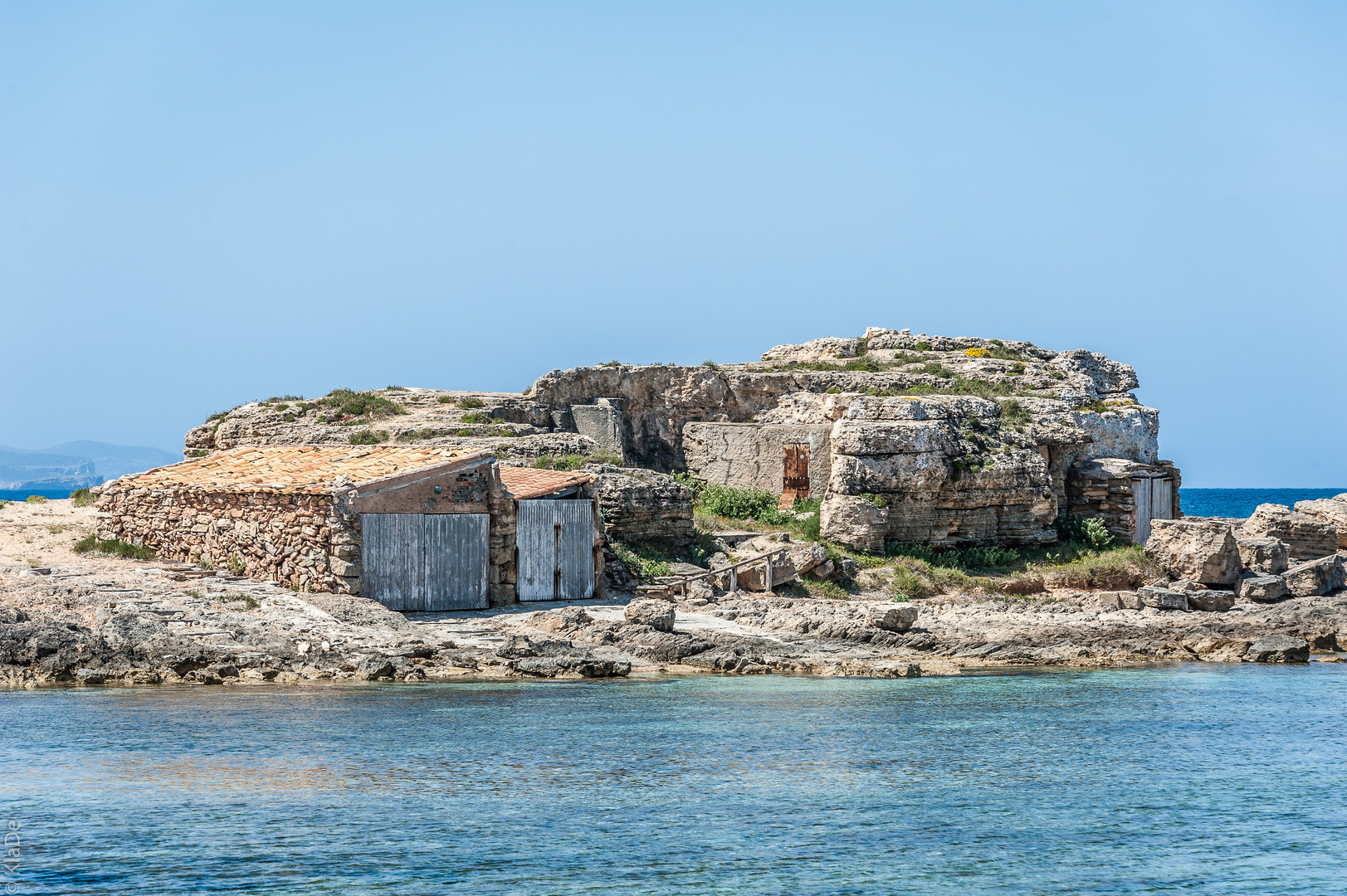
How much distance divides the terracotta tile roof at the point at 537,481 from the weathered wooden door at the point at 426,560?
3.25 feet

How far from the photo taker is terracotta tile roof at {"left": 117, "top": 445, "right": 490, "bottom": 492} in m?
19.7

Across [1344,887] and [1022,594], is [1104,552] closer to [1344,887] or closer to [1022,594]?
[1022,594]

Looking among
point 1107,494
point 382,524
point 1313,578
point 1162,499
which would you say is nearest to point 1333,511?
point 1162,499

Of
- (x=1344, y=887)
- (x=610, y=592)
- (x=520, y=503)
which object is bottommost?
(x=1344, y=887)

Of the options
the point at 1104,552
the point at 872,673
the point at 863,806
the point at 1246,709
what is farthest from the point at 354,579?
the point at 1104,552

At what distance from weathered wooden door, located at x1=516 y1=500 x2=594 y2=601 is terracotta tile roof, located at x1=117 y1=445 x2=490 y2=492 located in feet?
4.78

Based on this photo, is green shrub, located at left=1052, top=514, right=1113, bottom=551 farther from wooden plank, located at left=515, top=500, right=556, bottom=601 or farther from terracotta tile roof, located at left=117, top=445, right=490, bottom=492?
terracotta tile roof, located at left=117, top=445, right=490, bottom=492

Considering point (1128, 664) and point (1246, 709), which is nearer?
point (1246, 709)

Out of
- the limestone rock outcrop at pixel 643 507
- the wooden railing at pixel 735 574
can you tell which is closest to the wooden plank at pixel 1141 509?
the wooden railing at pixel 735 574

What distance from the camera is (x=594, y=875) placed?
985 centimetres

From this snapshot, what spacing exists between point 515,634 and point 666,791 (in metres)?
6.95

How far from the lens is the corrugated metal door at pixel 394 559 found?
19.1m

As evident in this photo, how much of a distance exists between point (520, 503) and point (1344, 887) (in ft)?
44.4

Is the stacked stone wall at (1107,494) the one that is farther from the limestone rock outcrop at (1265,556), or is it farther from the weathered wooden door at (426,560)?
the weathered wooden door at (426,560)
